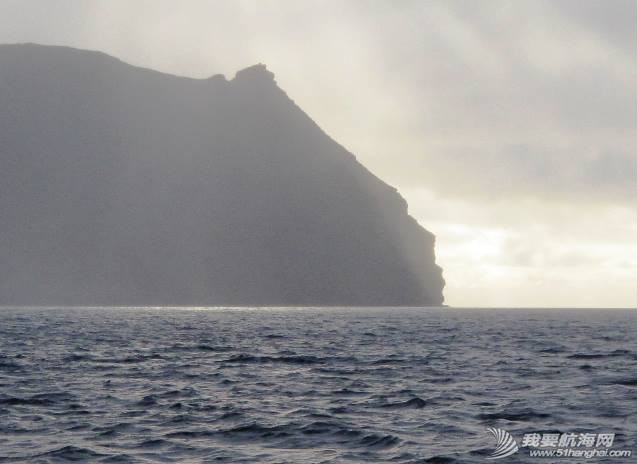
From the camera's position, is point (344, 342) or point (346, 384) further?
point (344, 342)

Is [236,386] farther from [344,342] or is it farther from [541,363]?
[344,342]

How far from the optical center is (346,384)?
30.7 meters

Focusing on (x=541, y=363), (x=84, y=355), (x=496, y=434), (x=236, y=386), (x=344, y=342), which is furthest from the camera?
(x=344, y=342)

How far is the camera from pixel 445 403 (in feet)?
84.3

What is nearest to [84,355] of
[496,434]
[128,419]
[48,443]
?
[128,419]

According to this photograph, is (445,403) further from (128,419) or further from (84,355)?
(84,355)

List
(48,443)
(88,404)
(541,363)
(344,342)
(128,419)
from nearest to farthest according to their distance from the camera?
(48,443), (128,419), (88,404), (541,363), (344,342)

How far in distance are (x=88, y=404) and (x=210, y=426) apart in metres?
5.41

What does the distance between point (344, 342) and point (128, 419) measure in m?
37.5

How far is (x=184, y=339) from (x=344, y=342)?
37.7 ft

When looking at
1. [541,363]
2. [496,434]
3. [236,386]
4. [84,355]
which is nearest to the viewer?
[496,434]

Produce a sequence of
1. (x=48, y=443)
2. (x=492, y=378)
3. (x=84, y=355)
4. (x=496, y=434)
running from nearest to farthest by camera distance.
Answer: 1. (x=48, y=443)
2. (x=496, y=434)
3. (x=492, y=378)
4. (x=84, y=355)

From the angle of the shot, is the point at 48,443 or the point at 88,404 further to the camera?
the point at 88,404

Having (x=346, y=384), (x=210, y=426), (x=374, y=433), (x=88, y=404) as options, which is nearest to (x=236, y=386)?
(x=346, y=384)
